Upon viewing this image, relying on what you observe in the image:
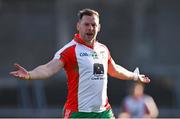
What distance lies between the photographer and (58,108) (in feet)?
66.4

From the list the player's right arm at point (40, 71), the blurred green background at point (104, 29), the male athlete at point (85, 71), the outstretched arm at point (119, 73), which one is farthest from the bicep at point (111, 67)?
the blurred green background at point (104, 29)

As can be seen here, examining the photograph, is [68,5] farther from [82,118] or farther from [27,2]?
[82,118]

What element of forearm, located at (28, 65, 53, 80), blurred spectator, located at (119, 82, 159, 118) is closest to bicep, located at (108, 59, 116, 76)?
forearm, located at (28, 65, 53, 80)

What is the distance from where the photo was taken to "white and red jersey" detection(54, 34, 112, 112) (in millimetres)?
8781

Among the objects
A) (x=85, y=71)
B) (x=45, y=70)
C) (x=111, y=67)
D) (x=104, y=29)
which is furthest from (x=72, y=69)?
(x=104, y=29)

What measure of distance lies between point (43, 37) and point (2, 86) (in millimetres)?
2717

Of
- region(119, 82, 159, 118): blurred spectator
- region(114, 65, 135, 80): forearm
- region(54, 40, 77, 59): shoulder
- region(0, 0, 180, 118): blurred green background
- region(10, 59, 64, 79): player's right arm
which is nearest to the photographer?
region(10, 59, 64, 79): player's right arm

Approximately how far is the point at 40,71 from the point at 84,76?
512 mm

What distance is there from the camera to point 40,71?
27.9ft

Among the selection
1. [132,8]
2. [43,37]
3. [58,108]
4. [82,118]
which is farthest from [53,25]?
[82,118]

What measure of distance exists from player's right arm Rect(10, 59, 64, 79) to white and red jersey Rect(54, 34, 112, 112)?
0.30ft

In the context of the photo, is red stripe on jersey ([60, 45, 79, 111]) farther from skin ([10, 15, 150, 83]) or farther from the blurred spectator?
the blurred spectator

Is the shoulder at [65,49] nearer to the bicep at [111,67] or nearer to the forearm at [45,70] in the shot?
the forearm at [45,70]

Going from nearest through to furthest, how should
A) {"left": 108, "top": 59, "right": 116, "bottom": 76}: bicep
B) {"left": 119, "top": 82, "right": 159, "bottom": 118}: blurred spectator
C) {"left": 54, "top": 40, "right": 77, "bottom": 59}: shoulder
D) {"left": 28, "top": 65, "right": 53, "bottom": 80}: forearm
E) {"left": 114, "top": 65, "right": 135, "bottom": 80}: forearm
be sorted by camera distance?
1. {"left": 28, "top": 65, "right": 53, "bottom": 80}: forearm
2. {"left": 54, "top": 40, "right": 77, "bottom": 59}: shoulder
3. {"left": 108, "top": 59, "right": 116, "bottom": 76}: bicep
4. {"left": 114, "top": 65, "right": 135, "bottom": 80}: forearm
5. {"left": 119, "top": 82, "right": 159, "bottom": 118}: blurred spectator
